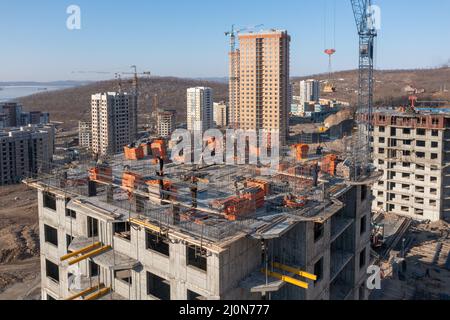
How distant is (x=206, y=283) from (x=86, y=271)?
12.7 feet

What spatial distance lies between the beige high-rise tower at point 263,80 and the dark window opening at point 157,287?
2051 inches

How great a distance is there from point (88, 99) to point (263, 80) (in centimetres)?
8248

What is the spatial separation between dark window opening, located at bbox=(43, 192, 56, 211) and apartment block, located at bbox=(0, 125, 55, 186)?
33.7 metres

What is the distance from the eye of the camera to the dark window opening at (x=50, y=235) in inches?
450

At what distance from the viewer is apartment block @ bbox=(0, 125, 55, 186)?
143 ft

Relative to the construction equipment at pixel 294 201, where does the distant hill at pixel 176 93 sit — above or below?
above

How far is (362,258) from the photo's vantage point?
12.6 m

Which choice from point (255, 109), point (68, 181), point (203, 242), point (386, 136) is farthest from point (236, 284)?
point (255, 109)

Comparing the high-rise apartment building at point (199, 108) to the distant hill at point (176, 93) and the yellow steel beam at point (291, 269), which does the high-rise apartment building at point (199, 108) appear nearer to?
the distant hill at point (176, 93)

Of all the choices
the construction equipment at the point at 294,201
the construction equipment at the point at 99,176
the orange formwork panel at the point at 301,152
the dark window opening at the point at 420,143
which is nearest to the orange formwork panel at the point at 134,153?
the construction equipment at the point at 99,176

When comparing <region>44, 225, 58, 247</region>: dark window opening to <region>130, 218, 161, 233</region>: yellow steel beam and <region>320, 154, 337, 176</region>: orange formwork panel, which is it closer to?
<region>130, 218, 161, 233</region>: yellow steel beam

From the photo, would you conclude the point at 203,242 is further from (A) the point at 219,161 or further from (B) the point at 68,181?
(A) the point at 219,161

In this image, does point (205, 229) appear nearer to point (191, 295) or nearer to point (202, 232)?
point (202, 232)

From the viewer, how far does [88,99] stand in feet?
427
